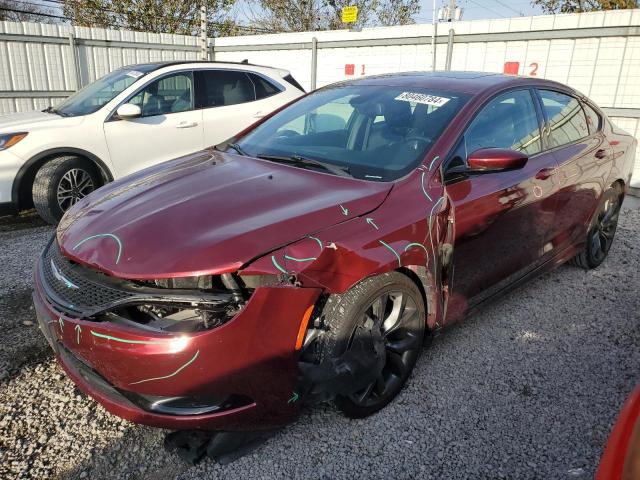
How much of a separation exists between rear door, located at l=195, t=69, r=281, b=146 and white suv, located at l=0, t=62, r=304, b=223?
0.5 inches

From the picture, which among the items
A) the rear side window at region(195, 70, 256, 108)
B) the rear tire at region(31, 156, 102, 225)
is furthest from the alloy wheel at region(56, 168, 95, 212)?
the rear side window at region(195, 70, 256, 108)

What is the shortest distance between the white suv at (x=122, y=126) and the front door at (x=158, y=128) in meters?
0.01

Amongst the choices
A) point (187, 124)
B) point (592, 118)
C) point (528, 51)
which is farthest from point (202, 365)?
point (528, 51)

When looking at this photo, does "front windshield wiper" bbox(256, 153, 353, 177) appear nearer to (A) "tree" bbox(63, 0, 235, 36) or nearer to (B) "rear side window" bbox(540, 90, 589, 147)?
(B) "rear side window" bbox(540, 90, 589, 147)

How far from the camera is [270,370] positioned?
2.00 m

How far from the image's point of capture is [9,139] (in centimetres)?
505

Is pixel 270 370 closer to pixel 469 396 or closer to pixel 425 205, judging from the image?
pixel 425 205

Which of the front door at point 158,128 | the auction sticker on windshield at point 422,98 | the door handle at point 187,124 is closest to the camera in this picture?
the auction sticker on windshield at point 422,98

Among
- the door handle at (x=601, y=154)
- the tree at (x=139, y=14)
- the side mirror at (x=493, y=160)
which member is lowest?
the door handle at (x=601, y=154)

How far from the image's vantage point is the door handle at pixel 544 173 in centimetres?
325

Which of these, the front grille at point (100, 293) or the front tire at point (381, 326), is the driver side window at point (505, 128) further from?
the front grille at point (100, 293)

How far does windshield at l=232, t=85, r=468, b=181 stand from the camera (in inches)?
108

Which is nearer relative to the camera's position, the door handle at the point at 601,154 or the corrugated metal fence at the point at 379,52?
the door handle at the point at 601,154

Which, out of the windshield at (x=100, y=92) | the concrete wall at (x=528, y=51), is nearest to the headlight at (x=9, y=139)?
the windshield at (x=100, y=92)
